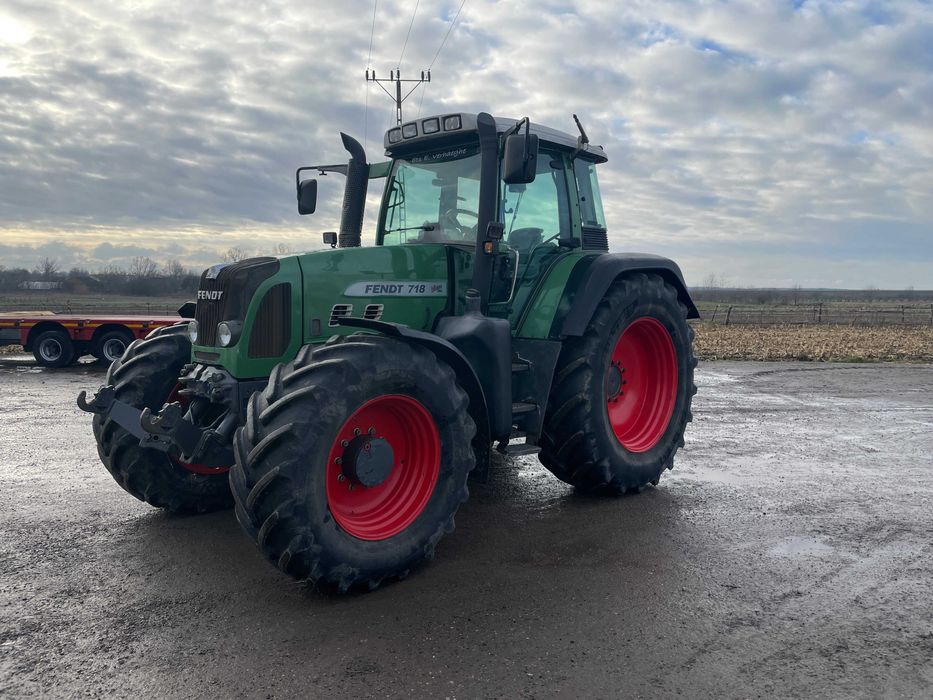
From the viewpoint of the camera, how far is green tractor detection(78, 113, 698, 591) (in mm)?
3830

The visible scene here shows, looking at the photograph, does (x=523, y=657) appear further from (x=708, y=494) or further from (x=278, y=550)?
(x=708, y=494)

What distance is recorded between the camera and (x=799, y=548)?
477 cm

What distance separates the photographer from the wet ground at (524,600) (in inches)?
124

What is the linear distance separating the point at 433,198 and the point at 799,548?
3.57 meters

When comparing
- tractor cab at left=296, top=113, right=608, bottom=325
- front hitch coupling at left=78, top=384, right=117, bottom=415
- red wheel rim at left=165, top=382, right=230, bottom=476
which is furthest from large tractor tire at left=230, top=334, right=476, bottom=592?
red wheel rim at left=165, top=382, right=230, bottom=476

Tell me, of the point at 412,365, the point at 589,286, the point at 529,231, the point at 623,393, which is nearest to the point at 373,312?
the point at 412,365

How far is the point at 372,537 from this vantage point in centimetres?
414

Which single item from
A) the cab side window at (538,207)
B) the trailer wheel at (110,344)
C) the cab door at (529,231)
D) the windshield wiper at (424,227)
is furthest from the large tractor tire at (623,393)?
the trailer wheel at (110,344)

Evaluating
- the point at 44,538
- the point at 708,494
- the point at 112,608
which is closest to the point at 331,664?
the point at 112,608

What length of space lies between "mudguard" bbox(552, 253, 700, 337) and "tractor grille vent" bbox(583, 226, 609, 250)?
15.1 inches

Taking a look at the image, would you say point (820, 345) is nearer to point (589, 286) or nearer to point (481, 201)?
point (589, 286)

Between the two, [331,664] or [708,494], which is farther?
[708,494]

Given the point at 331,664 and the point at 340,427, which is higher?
the point at 340,427

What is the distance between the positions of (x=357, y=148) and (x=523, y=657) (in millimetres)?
4220
